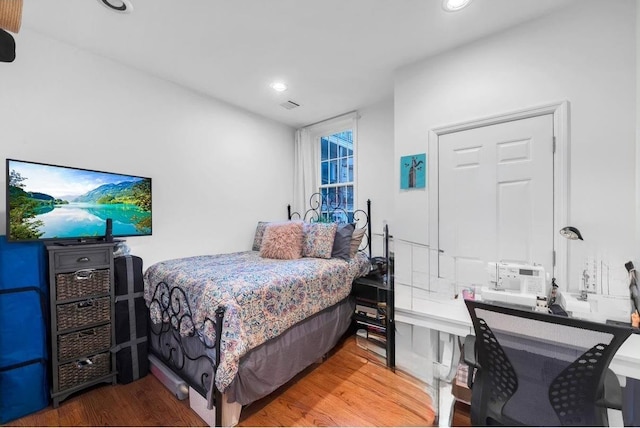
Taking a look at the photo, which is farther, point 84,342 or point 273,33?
point 273,33

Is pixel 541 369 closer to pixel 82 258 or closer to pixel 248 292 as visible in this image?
pixel 248 292

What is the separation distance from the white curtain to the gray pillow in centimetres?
130

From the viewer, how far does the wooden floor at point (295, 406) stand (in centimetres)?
162

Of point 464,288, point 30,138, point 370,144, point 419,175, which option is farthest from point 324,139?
point 30,138

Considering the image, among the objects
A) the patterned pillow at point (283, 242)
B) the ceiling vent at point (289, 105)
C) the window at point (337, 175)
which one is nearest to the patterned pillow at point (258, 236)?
the patterned pillow at point (283, 242)

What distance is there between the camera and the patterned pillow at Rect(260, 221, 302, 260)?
264 cm

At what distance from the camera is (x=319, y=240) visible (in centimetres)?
270

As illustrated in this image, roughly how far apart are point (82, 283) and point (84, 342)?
1.37 feet

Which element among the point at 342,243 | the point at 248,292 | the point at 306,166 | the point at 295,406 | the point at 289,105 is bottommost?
the point at 295,406

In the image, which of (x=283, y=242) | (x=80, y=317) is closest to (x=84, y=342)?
(x=80, y=317)

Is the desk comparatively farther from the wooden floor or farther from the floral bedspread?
the floral bedspread

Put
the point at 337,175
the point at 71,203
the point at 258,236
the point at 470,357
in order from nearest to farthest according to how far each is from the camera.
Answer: the point at 470,357, the point at 71,203, the point at 258,236, the point at 337,175

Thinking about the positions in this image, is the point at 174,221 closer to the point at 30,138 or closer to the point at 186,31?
the point at 30,138

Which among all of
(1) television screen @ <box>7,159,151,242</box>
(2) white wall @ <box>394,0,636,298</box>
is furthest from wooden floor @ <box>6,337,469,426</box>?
(2) white wall @ <box>394,0,636,298</box>
